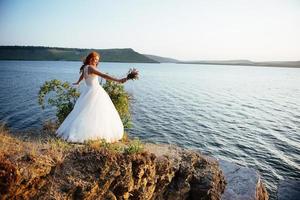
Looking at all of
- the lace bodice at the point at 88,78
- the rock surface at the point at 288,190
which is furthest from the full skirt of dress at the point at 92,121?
the rock surface at the point at 288,190

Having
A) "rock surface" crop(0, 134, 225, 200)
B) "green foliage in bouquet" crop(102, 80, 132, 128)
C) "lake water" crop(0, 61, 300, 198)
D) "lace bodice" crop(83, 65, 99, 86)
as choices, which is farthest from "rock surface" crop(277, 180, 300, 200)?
"lace bodice" crop(83, 65, 99, 86)

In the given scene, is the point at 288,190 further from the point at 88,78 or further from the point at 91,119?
the point at 88,78

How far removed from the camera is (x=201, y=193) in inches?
474

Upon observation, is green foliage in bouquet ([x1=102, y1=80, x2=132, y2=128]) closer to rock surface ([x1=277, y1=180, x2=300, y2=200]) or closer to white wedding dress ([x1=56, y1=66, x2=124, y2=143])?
white wedding dress ([x1=56, y1=66, x2=124, y2=143])

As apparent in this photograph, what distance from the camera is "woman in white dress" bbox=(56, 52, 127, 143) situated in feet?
34.0

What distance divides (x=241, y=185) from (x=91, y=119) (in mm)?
10396

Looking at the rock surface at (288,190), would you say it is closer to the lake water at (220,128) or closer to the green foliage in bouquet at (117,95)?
the lake water at (220,128)

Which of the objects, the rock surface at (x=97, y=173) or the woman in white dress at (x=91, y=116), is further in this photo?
the woman in white dress at (x=91, y=116)

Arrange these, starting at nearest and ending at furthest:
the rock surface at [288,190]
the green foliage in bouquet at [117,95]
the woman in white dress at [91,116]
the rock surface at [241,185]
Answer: the woman in white dress at [91,116] < the rock surface at [241,185] < the green foliage in bouquet at [117,95] < the rock surface at [288,190]

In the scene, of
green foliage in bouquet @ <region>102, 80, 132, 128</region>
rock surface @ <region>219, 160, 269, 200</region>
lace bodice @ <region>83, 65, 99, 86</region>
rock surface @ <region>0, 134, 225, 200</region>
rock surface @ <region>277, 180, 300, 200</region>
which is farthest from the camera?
rock surface @ <region>277, 180, 300, 200</region>

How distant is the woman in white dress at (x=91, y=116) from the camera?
10.4 meters

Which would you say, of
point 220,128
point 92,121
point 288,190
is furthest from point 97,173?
point 220,128

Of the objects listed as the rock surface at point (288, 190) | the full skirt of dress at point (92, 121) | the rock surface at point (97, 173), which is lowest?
the rock surface at point (288, 190)

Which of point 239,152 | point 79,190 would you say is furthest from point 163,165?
point 239,152
